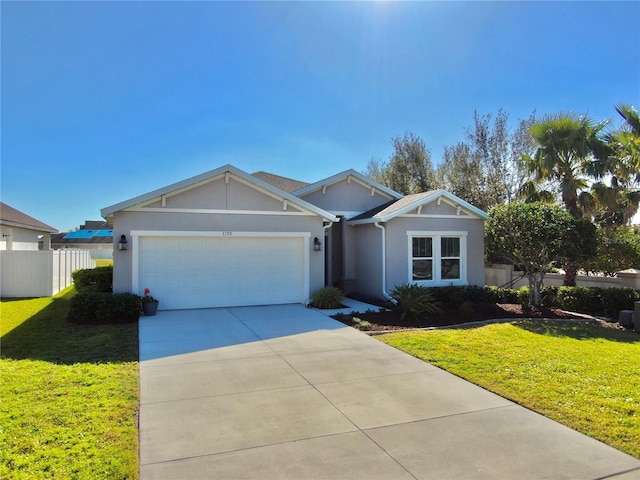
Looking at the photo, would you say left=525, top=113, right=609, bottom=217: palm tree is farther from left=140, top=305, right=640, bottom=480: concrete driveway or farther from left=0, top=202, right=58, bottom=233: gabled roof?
left=0, top=202, right=58, bottom=233: gabled roof

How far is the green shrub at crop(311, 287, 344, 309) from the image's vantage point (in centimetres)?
1284

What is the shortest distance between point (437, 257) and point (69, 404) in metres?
12.5

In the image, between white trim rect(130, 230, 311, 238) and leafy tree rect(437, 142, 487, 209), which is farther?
leafy tree rect(437, 142, 487, 209)

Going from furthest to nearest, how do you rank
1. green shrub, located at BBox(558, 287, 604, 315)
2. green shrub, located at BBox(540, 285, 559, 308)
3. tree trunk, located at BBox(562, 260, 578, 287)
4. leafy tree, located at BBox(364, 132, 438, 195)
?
leafy tree, located at BBox(364, 132, 438, 195)
tree trunk, located at BBox(562, 260, 578, 287)
green shrub, located at BBox(540, 285, 559, 308)
green shrub, located at BBox(558, 287, 604, 315)

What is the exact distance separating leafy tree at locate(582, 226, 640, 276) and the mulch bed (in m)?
5.06

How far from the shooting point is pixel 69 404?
5117 millimetres

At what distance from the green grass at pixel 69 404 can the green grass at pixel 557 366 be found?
4.77 m

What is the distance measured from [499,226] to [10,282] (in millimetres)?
17800

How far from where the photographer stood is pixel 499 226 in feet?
45.1

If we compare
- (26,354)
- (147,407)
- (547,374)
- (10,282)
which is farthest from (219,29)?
(10,282)

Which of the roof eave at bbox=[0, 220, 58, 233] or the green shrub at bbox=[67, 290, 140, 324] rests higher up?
the roof eave at bbox=[0, 220, 58, 233]

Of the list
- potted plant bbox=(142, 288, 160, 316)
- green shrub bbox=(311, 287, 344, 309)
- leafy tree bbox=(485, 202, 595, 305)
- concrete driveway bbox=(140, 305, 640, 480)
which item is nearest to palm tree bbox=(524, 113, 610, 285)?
leafy tree bbox=(485, 202, 595, 305)

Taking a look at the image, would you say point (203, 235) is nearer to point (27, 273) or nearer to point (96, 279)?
point (96, 279)

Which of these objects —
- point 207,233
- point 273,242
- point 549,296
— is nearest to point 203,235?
point 207,233
